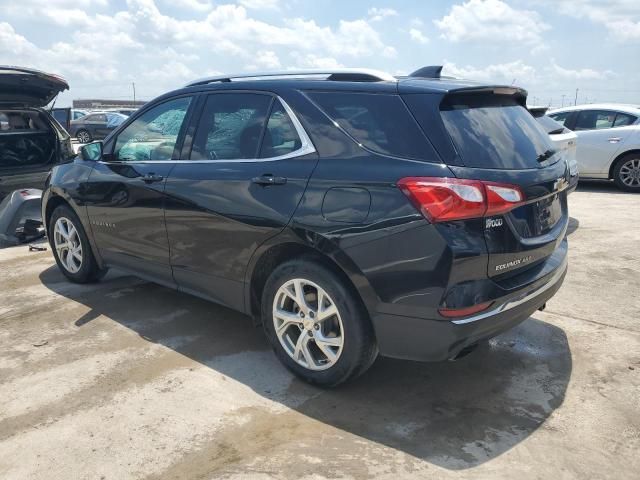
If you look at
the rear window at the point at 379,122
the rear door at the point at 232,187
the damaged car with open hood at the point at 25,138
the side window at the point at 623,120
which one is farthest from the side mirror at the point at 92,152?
the side window at the point at 623,120

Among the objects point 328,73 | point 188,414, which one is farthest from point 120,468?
point 328,73

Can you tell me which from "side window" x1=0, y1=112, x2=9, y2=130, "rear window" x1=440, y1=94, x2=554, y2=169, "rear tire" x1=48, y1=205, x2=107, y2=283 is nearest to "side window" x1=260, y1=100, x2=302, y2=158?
"rear window" x1=440, y1=94, x2=554, y2=169

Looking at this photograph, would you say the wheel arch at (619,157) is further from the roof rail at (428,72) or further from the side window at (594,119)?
the roof rail at (428,72)

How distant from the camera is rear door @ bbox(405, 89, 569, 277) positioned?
2774mm

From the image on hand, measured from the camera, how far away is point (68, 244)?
520cm

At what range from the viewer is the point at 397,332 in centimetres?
286

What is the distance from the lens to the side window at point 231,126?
3.52 m

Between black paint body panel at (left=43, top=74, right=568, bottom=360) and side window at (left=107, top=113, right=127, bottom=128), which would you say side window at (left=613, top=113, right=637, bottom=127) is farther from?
side window at (left=107, top=113, right=127, bottom=128)

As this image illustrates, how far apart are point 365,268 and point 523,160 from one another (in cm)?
107

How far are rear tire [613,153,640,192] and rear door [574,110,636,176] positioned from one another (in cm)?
17

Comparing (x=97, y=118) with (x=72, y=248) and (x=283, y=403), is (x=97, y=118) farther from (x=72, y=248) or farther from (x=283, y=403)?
(x=283, y=403)

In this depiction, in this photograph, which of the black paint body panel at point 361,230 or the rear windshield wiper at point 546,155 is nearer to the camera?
the black paint body panel at point 361,230

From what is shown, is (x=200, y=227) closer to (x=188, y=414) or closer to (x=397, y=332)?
(x=188, y=414)

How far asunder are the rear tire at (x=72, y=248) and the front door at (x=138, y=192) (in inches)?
11.3
